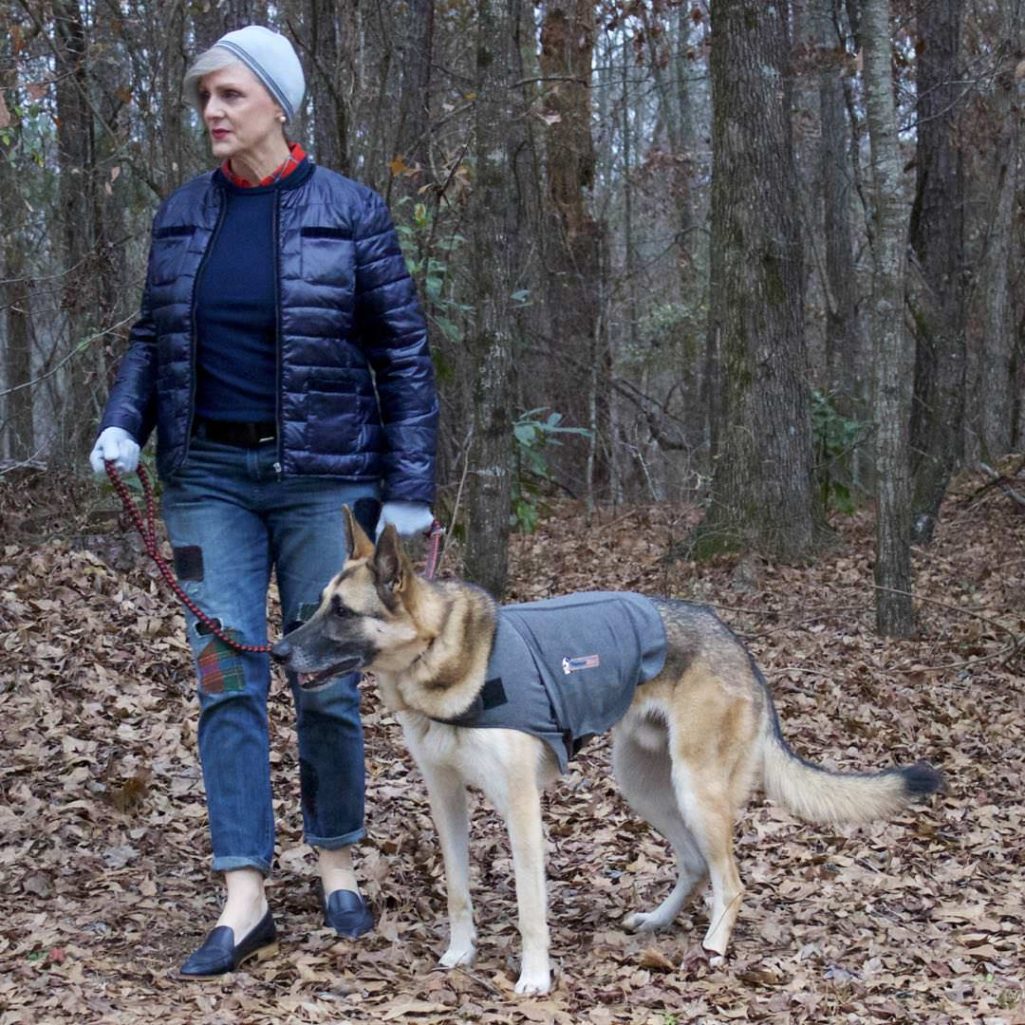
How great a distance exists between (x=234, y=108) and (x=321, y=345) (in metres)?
0.78

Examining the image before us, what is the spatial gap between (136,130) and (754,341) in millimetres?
5713

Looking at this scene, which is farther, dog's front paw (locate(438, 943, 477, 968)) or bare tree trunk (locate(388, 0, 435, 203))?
bare tree trunk (locate(388, 0, 435, 203))

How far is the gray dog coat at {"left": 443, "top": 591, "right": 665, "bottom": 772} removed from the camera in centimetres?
404

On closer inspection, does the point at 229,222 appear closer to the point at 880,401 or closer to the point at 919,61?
the point at 880,401

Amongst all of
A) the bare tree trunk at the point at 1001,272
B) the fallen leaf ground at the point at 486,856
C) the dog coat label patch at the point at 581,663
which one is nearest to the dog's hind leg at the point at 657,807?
the fallen leaf ground at the point at 486,856

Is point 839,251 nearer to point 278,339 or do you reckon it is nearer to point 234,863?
point 278,339

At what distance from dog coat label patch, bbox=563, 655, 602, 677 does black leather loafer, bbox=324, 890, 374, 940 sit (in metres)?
1.16

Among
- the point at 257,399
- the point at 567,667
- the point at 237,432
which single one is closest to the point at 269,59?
the point at 257,399

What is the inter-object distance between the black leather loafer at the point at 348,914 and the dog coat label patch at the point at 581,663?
3.81 ft

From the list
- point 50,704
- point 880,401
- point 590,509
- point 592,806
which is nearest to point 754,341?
point 880,401

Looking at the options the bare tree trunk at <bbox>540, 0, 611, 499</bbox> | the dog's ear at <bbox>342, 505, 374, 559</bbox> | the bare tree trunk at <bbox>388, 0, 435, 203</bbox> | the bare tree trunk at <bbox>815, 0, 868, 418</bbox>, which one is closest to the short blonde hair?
the dog's ear at <bbox>342, 505, 374, 559</bbox>

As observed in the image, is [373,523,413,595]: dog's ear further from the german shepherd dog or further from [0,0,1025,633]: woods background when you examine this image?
[0,0,1025,633]: woods background

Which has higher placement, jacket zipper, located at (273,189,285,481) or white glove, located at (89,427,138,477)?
jacket zipper, located at (273,189,285,481)

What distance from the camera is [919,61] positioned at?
14.7 meters
